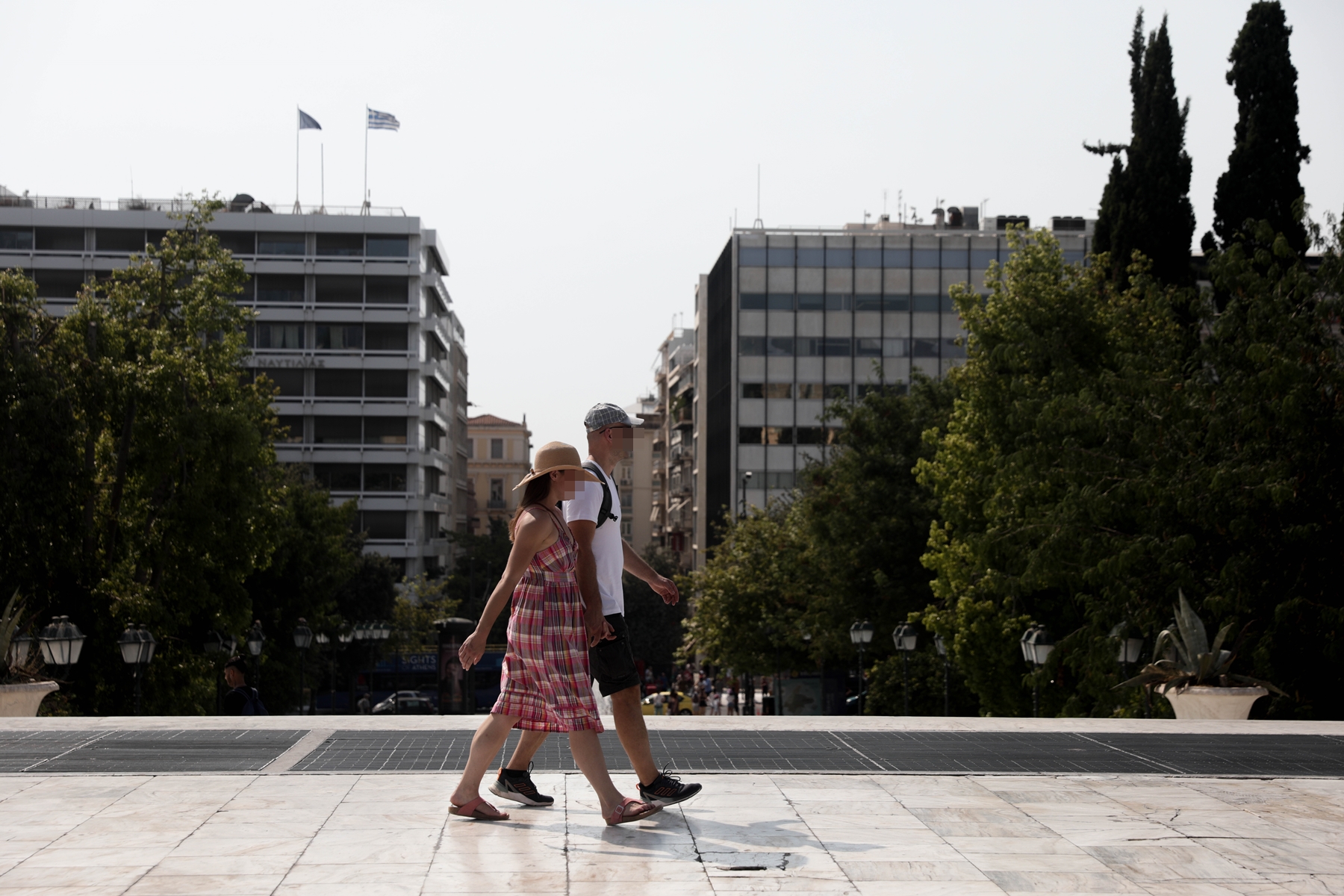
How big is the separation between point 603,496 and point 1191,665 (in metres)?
11.0

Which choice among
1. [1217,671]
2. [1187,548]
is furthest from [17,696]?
[1187,548]

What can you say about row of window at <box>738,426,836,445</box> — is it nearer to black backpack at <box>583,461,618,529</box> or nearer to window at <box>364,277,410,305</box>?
window at <box>364,277,410,305</box>

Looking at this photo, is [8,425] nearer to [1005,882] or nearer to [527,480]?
[527,480]

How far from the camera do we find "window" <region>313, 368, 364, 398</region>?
7881cm

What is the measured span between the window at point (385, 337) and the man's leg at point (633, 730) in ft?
243

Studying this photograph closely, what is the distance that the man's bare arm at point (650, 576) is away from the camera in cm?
723

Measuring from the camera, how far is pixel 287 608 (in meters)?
43.7

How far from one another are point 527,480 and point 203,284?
2853 centimetres

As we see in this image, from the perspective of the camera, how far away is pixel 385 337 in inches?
3150

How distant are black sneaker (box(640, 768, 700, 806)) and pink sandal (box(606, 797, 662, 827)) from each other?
0.59ft

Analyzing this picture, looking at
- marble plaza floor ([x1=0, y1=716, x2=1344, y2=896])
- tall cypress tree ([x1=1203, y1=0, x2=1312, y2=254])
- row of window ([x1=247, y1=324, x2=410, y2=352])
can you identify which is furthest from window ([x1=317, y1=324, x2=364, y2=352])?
marble plaza floor ([x1=0, y1=716, x2=1344, y2=896])

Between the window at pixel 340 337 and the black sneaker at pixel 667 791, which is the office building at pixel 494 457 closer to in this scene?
the window at pixel 340 337

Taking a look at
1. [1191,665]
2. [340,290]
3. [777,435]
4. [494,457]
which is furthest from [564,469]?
[494,457]

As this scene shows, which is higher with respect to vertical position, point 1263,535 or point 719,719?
point 1263,535
